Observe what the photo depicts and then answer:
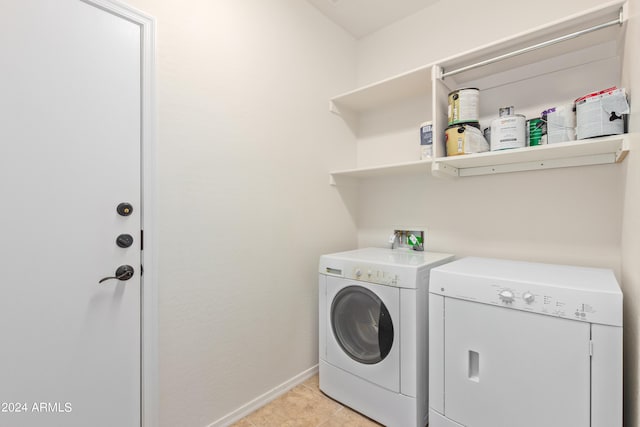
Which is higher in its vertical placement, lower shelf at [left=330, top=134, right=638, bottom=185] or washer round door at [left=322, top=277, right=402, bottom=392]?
lower shelf at [left=330, top=134, right=638, bottom=185]

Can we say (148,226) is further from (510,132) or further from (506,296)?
(510,132)

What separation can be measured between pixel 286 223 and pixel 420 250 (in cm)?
100

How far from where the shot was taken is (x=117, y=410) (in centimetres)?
125

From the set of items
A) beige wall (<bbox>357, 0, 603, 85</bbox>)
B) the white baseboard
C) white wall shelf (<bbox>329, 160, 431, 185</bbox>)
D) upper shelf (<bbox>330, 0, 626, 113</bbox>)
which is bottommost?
the white baseboard

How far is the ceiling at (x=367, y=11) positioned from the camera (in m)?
2.09

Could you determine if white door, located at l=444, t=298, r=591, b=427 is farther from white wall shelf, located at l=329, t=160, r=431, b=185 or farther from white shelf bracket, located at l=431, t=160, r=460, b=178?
white wall shelf, located at l=329, t=160, r=431, b=185

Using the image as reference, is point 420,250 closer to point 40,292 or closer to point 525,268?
point 525,268

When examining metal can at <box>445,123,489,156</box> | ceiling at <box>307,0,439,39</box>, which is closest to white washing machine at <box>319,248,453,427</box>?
metal can at <box>445,123,489,156</box>

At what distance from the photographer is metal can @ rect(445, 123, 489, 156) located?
62.6 inches

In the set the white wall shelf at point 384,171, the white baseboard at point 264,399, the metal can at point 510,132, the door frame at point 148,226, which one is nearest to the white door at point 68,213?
the door frame at point 148,226

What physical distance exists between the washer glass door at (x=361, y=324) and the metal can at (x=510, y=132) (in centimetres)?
105

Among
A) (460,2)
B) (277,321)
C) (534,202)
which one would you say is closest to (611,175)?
(534,202)

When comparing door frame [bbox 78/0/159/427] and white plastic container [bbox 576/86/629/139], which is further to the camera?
door frame [bbox 78/0/159/427]

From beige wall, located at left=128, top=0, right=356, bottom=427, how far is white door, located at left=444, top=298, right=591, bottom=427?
103 centimetres
